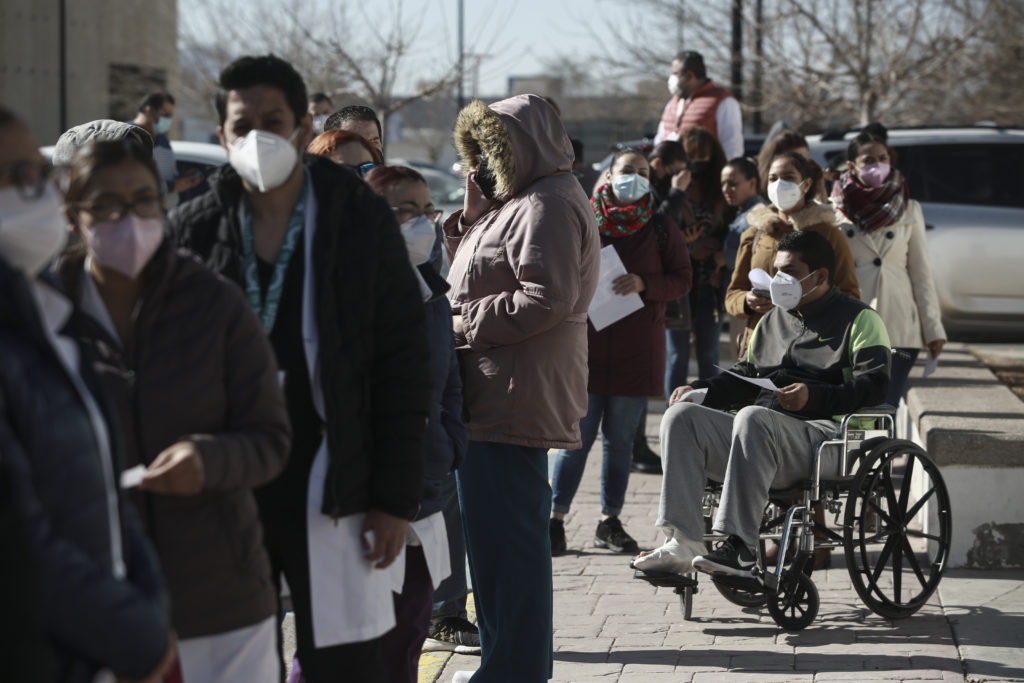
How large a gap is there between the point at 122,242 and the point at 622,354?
4.33 meters

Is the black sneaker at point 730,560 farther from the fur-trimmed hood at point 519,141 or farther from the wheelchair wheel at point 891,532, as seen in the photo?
the fur-trimmed hood at point 519,141

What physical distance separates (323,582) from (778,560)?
2.71 m

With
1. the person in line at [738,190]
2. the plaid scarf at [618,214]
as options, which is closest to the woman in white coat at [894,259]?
the person in line at [738,190]

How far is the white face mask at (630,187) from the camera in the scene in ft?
22.2

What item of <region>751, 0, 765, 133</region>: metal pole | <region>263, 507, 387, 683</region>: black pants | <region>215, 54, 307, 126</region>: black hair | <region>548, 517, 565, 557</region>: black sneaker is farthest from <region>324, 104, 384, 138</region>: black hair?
<region>751, 0, 765, 133</region>: metal pole

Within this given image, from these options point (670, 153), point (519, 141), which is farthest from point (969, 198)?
point (519, 141)

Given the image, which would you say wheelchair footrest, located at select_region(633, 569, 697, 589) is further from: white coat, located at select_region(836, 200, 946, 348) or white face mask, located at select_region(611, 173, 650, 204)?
white coat, located at select_region(836, 200, 946, 348)

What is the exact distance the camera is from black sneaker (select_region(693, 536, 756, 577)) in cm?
519

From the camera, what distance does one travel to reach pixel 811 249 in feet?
19.0

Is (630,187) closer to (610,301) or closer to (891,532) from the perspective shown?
(610,301)

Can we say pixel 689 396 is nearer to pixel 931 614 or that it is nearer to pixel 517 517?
pixel 931 614

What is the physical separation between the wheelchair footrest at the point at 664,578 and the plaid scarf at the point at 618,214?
6.76ft

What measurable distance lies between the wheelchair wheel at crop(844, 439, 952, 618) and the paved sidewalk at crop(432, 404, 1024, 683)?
11 cm

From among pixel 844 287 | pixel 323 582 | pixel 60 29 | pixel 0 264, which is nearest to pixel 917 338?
pixel 844 287
